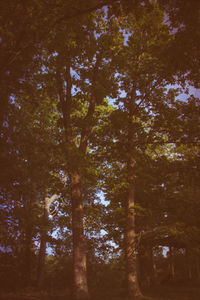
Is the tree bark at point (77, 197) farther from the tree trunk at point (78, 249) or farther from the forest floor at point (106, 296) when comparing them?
the forest floor at point (106, 296)

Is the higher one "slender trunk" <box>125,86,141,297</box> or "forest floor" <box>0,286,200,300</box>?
"slender trunk" <box>125,86,141,297</box>

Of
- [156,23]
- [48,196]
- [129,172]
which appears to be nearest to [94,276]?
[48,196]

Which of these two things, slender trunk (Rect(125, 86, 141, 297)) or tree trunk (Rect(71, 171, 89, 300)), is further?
slender trunk (Rect(125, 86, 141, 297))

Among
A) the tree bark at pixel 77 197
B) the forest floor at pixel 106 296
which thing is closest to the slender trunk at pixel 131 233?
the forest floor at pixel 106 296

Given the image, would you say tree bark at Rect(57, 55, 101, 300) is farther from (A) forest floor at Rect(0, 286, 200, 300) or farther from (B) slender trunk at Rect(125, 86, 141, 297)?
(B) slender trunk at Rect(125, 86, 141, 297)

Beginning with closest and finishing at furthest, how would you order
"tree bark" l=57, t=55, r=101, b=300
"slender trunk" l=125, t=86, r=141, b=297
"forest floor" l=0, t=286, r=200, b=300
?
1. "tree bark" l=57, t=55, r=101, b=300
2. "forest floor" l=0, t=286, r=200, b=300
3. "slender trunk" l=125, t=86, r=141, b=297

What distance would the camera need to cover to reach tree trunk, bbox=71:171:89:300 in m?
11.2

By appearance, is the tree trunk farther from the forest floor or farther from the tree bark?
the forest floor

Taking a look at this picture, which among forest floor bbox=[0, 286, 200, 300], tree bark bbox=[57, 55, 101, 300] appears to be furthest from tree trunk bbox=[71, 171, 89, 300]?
forest floor bbox=[0, 286, 200, 300]

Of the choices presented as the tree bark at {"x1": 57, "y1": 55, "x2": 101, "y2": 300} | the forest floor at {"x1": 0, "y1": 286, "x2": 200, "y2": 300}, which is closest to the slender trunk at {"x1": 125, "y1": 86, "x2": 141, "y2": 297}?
the forest floor at {"x1": 0, "y1": 286, "x2": 200, "y2": 300}

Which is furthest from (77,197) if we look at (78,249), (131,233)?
(131,233)

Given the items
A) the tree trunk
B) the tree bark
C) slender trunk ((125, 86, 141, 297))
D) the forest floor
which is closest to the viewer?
the tree trunk

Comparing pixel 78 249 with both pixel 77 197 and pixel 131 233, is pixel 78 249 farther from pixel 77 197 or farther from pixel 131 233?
pixel 131 233

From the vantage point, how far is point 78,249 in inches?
478
